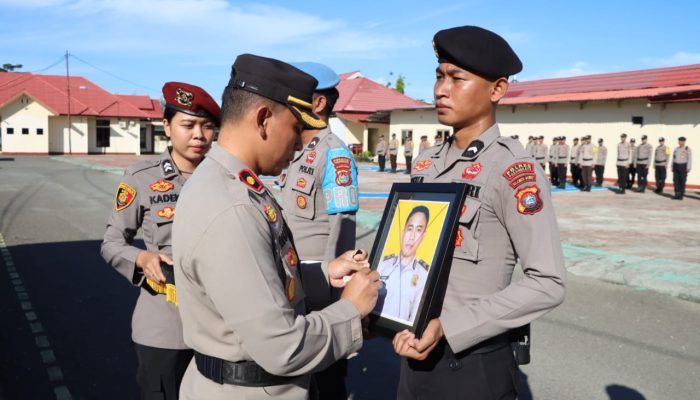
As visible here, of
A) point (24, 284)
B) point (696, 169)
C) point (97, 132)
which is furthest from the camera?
point (97, 132)

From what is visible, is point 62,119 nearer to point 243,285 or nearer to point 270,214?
point 270,214

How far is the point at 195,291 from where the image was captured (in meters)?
1.49

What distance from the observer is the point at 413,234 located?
5.91 ft

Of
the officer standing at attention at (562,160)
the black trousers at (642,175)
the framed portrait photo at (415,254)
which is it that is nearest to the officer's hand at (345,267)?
the framed portrait photo at (415,254)

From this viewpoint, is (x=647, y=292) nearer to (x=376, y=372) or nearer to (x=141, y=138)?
(x=376, y=372)

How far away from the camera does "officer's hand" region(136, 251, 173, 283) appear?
2.23 meters

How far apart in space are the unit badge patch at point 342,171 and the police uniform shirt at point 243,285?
135 centimetres

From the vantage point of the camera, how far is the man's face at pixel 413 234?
1.78 metres

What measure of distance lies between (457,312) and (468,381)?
255 mm

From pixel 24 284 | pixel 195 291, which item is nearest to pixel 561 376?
pixel 195 291

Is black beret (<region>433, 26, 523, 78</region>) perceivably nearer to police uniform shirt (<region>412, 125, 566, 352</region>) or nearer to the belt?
police uniform shirt (<region>412, 125, 566, 352</region>)

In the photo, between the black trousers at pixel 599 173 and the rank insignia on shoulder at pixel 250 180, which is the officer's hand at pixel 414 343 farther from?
the black trousers at pixel 599 173

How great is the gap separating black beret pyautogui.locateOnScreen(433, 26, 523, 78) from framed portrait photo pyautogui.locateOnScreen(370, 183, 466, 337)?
46cm

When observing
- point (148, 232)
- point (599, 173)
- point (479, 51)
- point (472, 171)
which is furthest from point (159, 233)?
point (599, 173)
